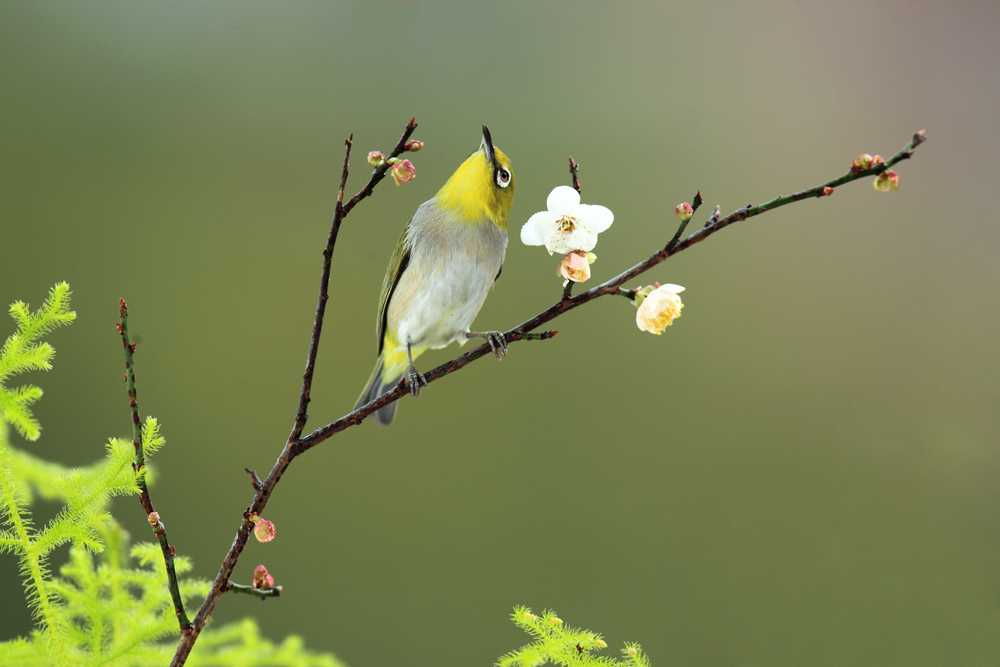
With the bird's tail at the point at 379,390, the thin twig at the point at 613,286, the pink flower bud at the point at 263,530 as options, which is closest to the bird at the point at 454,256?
the bird's tail at the point at 379,390

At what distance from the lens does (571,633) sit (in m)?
0.60

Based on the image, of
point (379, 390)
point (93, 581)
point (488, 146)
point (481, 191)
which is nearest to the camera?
point (93, 581)

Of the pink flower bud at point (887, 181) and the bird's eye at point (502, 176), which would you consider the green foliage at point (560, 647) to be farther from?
the bird's eye at point (502, 176)

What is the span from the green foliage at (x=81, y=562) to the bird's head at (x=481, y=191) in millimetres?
497

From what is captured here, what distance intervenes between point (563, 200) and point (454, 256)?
15.7 inches

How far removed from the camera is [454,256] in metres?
0.95

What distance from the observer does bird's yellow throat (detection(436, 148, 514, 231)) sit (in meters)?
0.92

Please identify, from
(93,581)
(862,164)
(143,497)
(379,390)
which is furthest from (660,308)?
(379,390)

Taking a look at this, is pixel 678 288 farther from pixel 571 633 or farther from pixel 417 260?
pixel 417 260

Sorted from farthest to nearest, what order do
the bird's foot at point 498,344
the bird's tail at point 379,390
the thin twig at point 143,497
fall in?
1. the bird's tail at point 379,390
2. the bird's foot at point 498,344
3. the thin twig at point 143,497

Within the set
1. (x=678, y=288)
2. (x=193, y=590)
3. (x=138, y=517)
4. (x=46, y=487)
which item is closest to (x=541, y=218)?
(x=678, y=288)

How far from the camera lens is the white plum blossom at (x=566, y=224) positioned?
1.88ft

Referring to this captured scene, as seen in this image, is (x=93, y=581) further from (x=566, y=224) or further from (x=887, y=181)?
Answer: (x=887, y=181)

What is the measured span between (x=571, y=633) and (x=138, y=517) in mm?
1654
